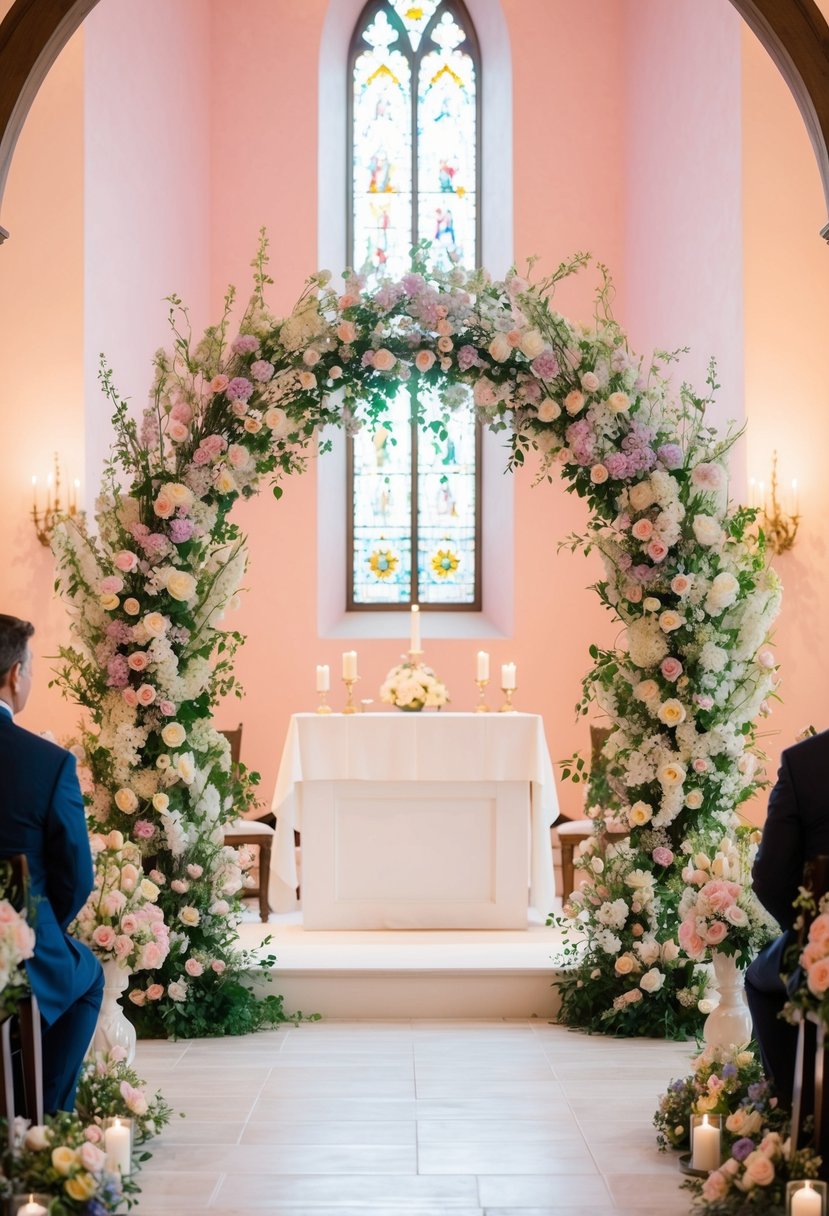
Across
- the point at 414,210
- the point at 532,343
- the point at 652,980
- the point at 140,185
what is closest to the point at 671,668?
the point at 652,980

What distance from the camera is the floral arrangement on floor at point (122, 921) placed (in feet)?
14.3

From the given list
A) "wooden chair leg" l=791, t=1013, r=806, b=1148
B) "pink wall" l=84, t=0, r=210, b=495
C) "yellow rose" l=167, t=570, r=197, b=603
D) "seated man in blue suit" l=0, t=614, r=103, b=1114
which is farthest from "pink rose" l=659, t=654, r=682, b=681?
"pink wall" l=84, t=0, r=210, b=495

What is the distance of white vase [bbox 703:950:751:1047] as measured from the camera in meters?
4.50

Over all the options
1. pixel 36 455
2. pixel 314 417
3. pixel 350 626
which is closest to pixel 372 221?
pixel 350 626

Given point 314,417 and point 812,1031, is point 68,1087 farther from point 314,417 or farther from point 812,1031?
point 314,417

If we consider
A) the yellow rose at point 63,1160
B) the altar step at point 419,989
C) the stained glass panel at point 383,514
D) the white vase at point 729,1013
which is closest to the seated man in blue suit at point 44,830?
the yellow rose at point 63,1160

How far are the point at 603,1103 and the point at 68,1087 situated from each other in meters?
1.84

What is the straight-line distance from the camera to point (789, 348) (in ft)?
25.3

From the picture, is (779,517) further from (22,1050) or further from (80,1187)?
(80,1187)

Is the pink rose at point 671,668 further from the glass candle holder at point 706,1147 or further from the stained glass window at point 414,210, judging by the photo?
the stained glass window at point 414,210

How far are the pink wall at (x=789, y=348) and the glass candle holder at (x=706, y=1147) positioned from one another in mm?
3863

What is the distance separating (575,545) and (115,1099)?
268 centimetres

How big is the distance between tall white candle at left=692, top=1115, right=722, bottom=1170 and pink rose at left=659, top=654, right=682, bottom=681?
80.9 inches

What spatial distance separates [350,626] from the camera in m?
9.90
